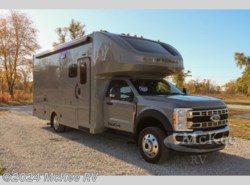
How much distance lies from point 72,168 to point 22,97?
31.5m

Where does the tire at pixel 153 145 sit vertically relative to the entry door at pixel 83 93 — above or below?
below

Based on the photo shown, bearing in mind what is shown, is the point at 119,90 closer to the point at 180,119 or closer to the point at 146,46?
the point at 146,46

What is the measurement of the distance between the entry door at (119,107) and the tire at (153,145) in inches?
21.5

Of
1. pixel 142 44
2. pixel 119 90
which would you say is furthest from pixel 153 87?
pixel 142 44

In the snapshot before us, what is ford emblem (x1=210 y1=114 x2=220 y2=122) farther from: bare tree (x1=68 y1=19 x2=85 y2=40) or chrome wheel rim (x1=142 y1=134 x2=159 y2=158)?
bare tree (x1=68 y1=19 x2=85 y2=40)

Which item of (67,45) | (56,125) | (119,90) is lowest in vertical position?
(56,125)

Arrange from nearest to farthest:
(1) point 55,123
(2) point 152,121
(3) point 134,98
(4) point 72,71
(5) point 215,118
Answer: (5) point 215,118 < (2) point 152,121 < (3) point 134,98 < (4) point 72,71 < (1) point 55,123

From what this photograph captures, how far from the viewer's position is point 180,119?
5801 millimetres

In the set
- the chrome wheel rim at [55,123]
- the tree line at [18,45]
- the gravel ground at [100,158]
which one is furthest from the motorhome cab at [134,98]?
the tree line at [18,45]

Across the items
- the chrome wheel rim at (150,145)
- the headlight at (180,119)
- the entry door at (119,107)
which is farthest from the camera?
the entry door at (119,107)

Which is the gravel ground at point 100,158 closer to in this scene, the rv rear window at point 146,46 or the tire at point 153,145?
the tire at point 153,145

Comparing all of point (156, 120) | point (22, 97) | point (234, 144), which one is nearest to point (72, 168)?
point (156, 120)

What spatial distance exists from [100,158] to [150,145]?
4.47 ft

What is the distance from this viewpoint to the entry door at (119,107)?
699 centimetres
